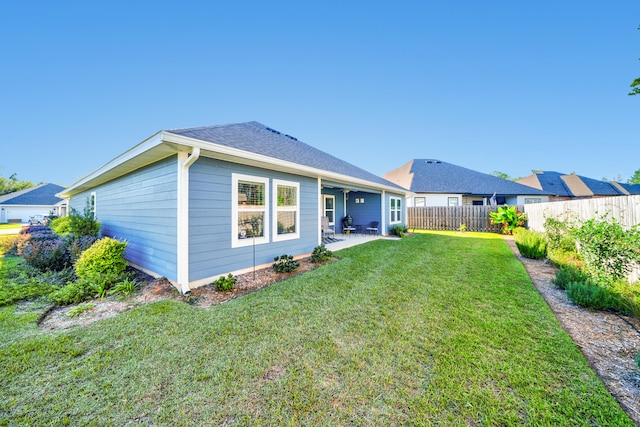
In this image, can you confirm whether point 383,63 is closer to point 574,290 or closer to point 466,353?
point 574,290

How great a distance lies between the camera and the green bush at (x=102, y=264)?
14.3 feet

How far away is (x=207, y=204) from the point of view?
4492mm

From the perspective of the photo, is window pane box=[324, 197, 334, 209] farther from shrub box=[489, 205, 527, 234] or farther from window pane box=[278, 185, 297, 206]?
shrub box=[489, 205, 527, 234]

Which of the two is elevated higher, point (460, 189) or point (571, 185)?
point (571, 185)

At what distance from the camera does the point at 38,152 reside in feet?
86.5

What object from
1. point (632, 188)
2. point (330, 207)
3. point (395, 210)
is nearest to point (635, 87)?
point (330, 207)

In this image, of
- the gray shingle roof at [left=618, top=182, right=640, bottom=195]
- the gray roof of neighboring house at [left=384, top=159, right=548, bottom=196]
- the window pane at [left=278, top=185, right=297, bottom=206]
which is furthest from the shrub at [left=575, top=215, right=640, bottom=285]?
the gray shingle roof at [left=618, top=182, right=640, bottom=195]

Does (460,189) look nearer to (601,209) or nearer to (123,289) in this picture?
(601,209)

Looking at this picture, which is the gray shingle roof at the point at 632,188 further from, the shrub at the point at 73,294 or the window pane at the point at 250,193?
the shrub at the point at 73,294

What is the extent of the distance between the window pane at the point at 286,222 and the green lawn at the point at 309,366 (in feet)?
8.24

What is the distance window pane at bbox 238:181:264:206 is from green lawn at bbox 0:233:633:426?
224 cm

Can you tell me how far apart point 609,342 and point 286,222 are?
569 centimetres

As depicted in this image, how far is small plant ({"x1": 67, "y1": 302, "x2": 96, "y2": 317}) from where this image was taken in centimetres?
341

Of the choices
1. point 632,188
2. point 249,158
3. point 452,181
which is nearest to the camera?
point 249,158
